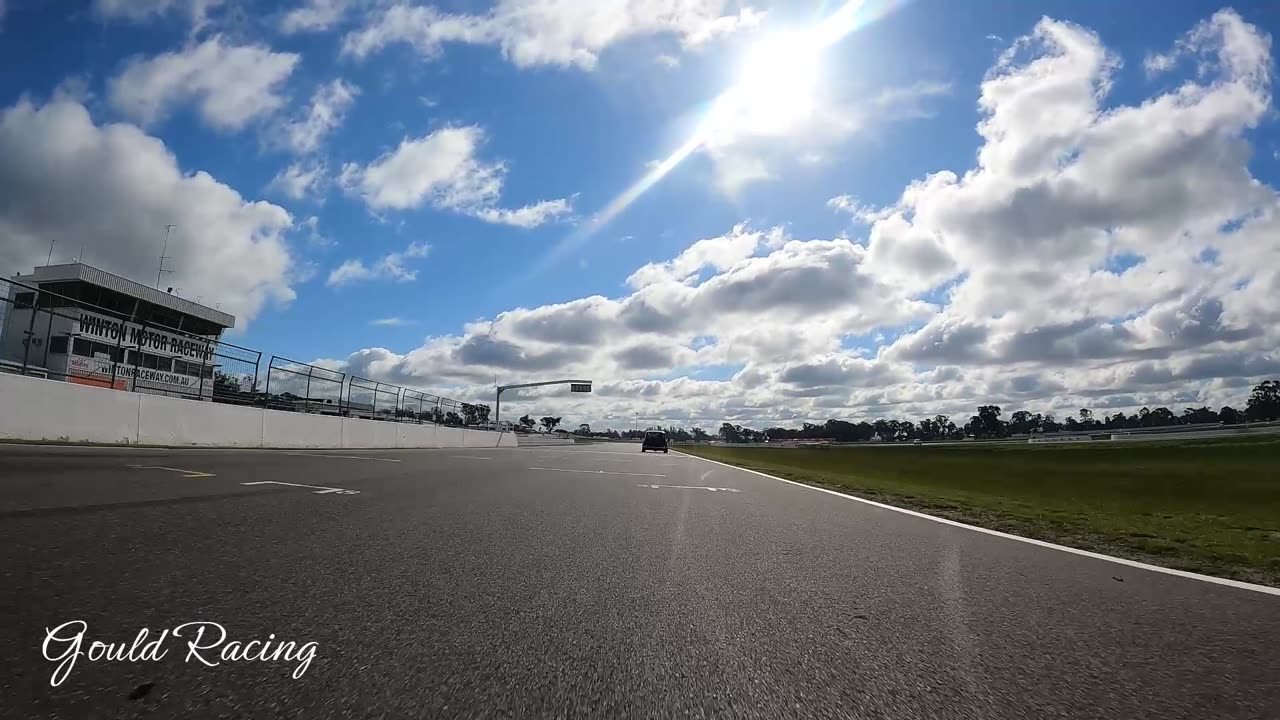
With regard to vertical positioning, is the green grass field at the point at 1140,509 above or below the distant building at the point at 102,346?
below

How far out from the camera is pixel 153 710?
2002mm

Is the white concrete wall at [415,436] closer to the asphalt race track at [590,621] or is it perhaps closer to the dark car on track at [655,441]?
the dark car on track at [655,441]

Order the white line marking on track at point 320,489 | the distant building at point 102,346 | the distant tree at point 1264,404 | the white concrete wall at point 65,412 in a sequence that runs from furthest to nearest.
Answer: the distant tree at point 1264,404 → the distant building at point 102,346 → the white concrete wall at point 65,412 → the white line marking on track at point 320,489

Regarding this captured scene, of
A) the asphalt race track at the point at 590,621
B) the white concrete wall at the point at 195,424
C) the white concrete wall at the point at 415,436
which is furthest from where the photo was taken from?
the white concrete wall at the point at 415,436

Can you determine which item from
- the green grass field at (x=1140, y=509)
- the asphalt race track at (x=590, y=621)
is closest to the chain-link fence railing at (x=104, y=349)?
the asphalt race track at (x=590, y=621)

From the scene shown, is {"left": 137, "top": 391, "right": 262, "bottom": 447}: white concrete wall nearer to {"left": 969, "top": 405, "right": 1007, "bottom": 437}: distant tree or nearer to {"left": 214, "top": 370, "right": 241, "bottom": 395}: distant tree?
{"left": 214, "top": 370, "right": 241, "bottom": 395}: distant tree

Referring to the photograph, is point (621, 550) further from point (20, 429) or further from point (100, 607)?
point (20, 429)

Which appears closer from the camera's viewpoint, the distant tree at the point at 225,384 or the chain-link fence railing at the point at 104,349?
the chain-link fence railing at the point at 104,349

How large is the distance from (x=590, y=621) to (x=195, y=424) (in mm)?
21431

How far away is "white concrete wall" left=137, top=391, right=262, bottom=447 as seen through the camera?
59.4 ft

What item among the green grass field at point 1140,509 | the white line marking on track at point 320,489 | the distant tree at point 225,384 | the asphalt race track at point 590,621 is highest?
the distant tree at point 225,384

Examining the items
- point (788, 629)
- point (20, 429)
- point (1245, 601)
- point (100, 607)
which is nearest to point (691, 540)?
point (788, 629)

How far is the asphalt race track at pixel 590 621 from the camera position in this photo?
2.26m

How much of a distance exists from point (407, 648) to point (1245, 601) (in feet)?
17.5
